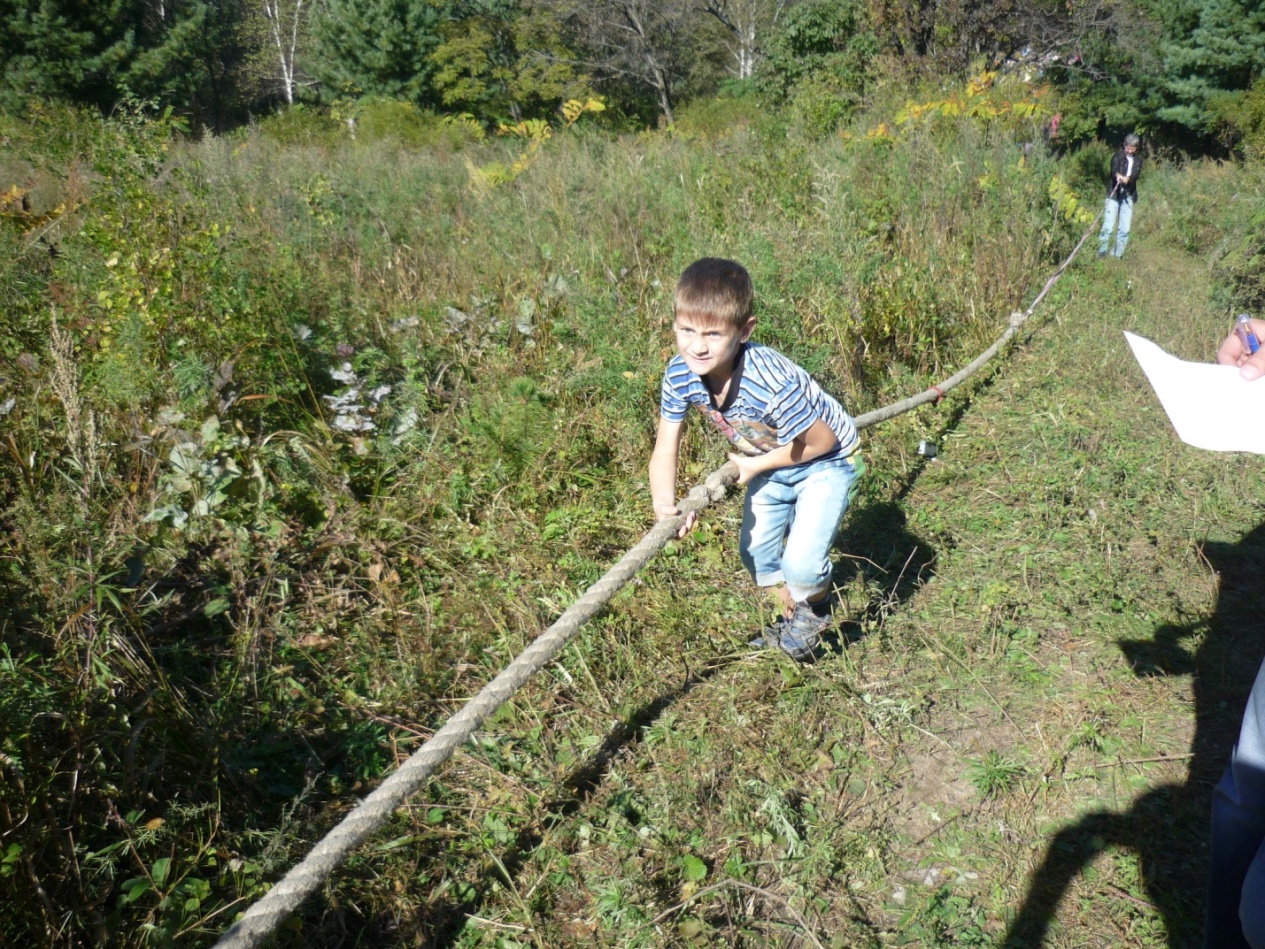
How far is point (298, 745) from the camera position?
116 inches

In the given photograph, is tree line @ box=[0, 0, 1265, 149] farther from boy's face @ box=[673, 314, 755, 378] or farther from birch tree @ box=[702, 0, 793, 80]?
boy's face @ box=[673, 314, 755, 378]

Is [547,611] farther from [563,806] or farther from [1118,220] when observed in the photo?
[1118,220]

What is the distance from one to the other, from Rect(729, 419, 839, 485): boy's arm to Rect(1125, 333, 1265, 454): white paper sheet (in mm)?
1199

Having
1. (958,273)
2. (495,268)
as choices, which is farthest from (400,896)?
(958,273)

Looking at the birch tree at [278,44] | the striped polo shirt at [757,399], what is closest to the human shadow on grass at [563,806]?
the striped polo shirt at [757,399]

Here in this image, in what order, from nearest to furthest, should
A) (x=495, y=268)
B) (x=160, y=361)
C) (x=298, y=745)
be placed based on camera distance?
(x=298, y=745)
(x=160, y=361)
(x=495, y=268)

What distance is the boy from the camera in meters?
2.64

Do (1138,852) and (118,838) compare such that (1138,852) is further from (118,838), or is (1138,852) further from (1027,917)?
(118,838)

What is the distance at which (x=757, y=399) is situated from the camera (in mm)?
2824

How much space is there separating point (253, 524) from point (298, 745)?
1.16m

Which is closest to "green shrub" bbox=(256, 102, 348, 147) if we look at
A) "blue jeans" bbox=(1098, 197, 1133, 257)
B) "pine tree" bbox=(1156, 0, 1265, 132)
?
"blue jeans" bbox=(1098, 197, 1133, 257)

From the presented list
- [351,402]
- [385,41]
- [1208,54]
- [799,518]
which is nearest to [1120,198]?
[799,518]

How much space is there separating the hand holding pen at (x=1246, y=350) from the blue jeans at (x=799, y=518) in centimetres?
139

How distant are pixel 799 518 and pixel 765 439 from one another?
36cm
